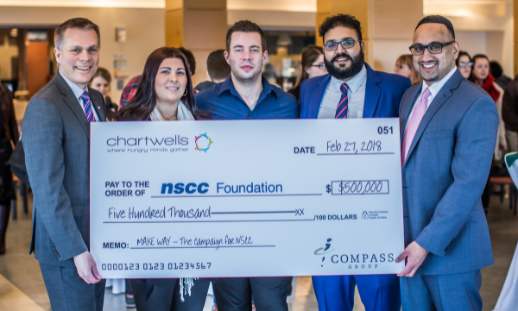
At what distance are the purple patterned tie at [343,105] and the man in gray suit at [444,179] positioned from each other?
329 mm

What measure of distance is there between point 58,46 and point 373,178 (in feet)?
5.02

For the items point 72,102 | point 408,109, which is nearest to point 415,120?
point 408,109

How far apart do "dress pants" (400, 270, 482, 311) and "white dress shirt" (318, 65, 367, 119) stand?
86 centimetres

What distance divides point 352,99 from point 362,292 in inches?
39.0

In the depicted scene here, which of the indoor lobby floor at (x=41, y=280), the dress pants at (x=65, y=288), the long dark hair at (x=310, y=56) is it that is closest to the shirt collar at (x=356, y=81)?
the dress pants at (x=65, y=288)

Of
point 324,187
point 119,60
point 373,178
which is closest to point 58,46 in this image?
point 324,187

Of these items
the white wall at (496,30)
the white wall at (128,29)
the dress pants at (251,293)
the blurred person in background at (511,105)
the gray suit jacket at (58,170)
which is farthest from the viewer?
the white wall at (496,30)

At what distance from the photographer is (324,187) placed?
2258 mm

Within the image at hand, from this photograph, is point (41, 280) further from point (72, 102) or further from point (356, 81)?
point (356, 81)

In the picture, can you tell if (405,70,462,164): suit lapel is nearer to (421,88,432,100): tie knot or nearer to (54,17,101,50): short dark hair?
(421,88,432,100): tie knot

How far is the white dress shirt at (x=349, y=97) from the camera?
2.53m

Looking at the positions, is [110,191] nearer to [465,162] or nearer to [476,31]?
[465,162]

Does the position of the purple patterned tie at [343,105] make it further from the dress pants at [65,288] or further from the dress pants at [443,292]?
the dress pants at [65,288]

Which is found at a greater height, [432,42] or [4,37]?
[4,37]
